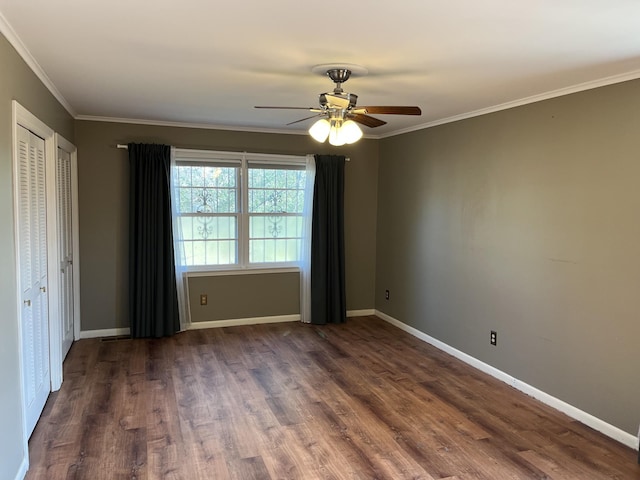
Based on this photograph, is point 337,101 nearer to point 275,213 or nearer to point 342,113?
point 342,113

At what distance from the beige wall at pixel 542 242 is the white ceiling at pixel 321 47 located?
33 centimetres

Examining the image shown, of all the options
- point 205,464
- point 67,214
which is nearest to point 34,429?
point 205,464

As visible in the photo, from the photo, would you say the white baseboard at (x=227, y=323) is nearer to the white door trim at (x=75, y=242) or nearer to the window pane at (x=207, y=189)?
the white door trim at (x=75, y=242)

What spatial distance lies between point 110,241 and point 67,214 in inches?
23.3

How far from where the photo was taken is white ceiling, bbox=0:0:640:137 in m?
1.95

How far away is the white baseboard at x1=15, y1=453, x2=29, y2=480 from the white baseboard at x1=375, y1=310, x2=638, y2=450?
3.40m

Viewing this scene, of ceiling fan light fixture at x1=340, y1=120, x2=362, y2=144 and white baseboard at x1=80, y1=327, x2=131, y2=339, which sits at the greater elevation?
ceiling fan light fixture at x1=340, y1=120, x2=362, y2=144

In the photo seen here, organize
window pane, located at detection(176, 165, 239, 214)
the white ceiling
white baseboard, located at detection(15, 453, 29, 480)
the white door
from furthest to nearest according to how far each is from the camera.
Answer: window pane, located at detection(176, 165, 239, 214), the white door, white baseboard, located at detection(15, 453, 29, 480), the white ceiling

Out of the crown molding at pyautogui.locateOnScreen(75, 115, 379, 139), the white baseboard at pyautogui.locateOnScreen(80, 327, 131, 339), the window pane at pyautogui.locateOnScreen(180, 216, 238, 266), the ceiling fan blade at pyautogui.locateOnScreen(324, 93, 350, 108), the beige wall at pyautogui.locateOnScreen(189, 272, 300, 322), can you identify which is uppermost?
the crown molding at pyautogui.locateOnScreen(75, 115, 379, 139)

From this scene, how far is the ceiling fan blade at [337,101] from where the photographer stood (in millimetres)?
2605

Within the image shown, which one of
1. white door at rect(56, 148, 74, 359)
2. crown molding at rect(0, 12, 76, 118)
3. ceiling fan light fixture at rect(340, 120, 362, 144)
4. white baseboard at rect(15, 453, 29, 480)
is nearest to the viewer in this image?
crown molding at rect(0, 12, 76, 118)

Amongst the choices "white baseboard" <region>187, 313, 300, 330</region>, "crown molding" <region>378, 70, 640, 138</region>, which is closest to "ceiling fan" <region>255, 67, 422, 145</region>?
"crown molding" <region>378, 70, 640, 138</region>

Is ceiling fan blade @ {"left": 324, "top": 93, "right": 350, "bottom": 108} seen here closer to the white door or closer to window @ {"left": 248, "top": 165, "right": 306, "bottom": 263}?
the white door

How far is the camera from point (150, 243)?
480 cm
